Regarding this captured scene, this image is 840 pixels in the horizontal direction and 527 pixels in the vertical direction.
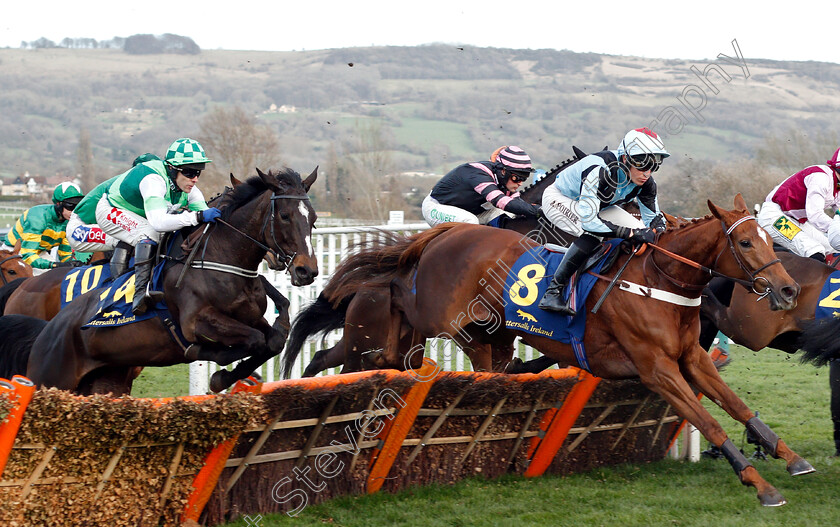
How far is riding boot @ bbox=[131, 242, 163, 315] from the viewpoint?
16.4 feet

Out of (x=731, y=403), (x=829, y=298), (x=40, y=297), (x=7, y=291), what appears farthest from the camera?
(x=7, y=291)

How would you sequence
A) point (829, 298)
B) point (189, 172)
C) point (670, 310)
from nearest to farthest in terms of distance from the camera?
point (670, 310)
point (189, 172)
point (829, 298)

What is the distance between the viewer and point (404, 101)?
52.8m

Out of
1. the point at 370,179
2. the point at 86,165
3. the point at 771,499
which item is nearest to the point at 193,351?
the point at 771,499

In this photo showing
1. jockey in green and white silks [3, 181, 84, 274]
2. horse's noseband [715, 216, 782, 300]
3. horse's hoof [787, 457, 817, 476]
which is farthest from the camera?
jockey in green and white silks [3, 181, 84, 274]

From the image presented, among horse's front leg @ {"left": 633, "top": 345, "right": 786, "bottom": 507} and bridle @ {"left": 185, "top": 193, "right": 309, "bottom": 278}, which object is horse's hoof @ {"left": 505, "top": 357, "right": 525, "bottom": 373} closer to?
horse's front leg @ {"left": 633, "top": 345, "right": 786, "bottom": 507}

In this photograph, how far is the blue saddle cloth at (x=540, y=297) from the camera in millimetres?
4617

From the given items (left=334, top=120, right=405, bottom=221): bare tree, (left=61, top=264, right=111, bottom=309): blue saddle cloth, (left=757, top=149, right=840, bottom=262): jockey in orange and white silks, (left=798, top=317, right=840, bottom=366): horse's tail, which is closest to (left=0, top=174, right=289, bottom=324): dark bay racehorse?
(left=61, top=264, right=111, bottom=309): blue saddle cloth

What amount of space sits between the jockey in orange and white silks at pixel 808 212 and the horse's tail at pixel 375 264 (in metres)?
2.53

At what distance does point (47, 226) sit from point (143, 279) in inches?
127

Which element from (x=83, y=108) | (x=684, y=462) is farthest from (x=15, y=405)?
(x=83, y=108)

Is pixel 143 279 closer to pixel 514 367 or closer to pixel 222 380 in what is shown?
pixel 222 380

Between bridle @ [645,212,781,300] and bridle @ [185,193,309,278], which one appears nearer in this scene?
bridle @ [645,212,781,300]

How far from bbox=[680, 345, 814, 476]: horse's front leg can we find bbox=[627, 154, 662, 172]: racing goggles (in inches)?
39.6
